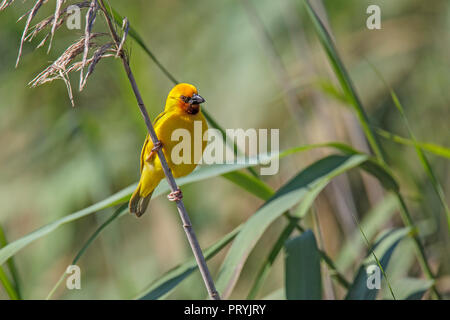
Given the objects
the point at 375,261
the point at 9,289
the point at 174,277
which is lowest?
the point at 375,261

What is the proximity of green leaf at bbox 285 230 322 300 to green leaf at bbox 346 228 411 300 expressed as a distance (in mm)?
158

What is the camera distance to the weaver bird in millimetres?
1293

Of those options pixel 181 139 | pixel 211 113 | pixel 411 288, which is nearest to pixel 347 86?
pixel 181 139

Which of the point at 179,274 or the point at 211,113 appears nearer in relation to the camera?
the point at 179,274

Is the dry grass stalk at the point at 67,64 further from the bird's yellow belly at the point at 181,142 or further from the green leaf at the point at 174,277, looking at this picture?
the green leaf at the point at 174,277

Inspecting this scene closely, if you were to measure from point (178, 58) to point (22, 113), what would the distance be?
3.66 ft

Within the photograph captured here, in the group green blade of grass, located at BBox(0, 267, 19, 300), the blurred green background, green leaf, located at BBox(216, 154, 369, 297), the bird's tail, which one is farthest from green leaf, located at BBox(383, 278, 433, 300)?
green blade of grass, located at BBox(0, 267, 19, 300)

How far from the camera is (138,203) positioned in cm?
142

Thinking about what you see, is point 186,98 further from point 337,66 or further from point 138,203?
point 337,66

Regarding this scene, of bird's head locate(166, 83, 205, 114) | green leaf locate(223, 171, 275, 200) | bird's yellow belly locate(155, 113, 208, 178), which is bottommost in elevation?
green leaf locate(223, 171, 275, 200)

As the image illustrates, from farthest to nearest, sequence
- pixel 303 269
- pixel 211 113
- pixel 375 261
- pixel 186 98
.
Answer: pixel 211 113, pixel 375 261, pixel 303 269, pixel 186 98

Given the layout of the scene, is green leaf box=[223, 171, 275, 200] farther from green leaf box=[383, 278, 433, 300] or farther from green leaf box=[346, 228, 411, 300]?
green leaf box=[383, 278, 433, 300]

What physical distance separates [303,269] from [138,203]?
18.9 inches

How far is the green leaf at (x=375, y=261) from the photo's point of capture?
1473mm
